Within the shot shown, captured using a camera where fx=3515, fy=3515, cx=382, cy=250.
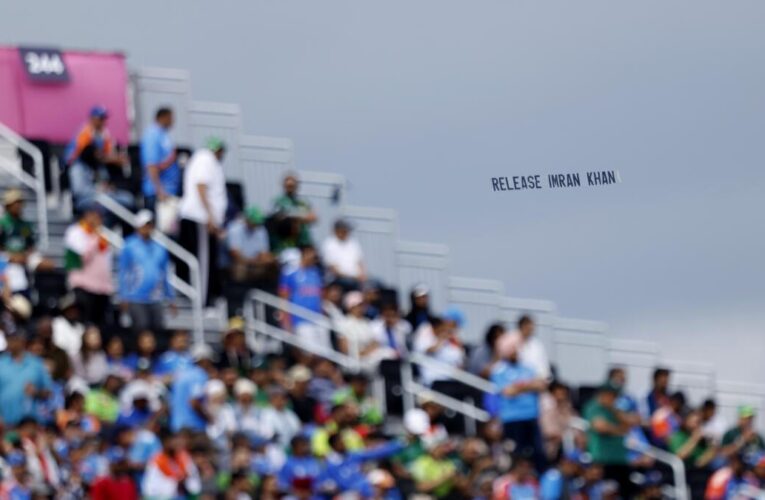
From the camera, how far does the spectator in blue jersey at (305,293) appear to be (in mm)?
33938

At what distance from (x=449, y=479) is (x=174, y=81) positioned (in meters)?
7.59

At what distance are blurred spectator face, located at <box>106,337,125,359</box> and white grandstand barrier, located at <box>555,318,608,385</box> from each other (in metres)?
7.20

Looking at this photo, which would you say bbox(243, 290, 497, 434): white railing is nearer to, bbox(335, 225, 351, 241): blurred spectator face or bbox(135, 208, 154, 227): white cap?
bbox(135, 208, 154, 227): white cap

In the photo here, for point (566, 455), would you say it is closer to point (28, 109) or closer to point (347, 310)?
point (347, 310)

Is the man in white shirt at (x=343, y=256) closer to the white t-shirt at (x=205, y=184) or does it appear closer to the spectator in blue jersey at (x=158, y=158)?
the white t-shirt at (x=205, y=184)

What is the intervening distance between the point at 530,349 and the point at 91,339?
5501mm

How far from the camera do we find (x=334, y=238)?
35.5 meters

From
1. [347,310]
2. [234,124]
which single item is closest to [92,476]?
[347,310]

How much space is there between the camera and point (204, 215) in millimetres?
34031

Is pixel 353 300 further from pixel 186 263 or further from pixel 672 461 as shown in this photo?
pixel 672 461

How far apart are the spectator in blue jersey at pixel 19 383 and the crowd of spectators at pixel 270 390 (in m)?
0.02

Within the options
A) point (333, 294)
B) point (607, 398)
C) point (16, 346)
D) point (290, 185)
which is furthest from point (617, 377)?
point (16, 346)

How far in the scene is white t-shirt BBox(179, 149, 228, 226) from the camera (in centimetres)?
3391

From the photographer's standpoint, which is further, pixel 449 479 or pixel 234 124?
pixel 234 124
